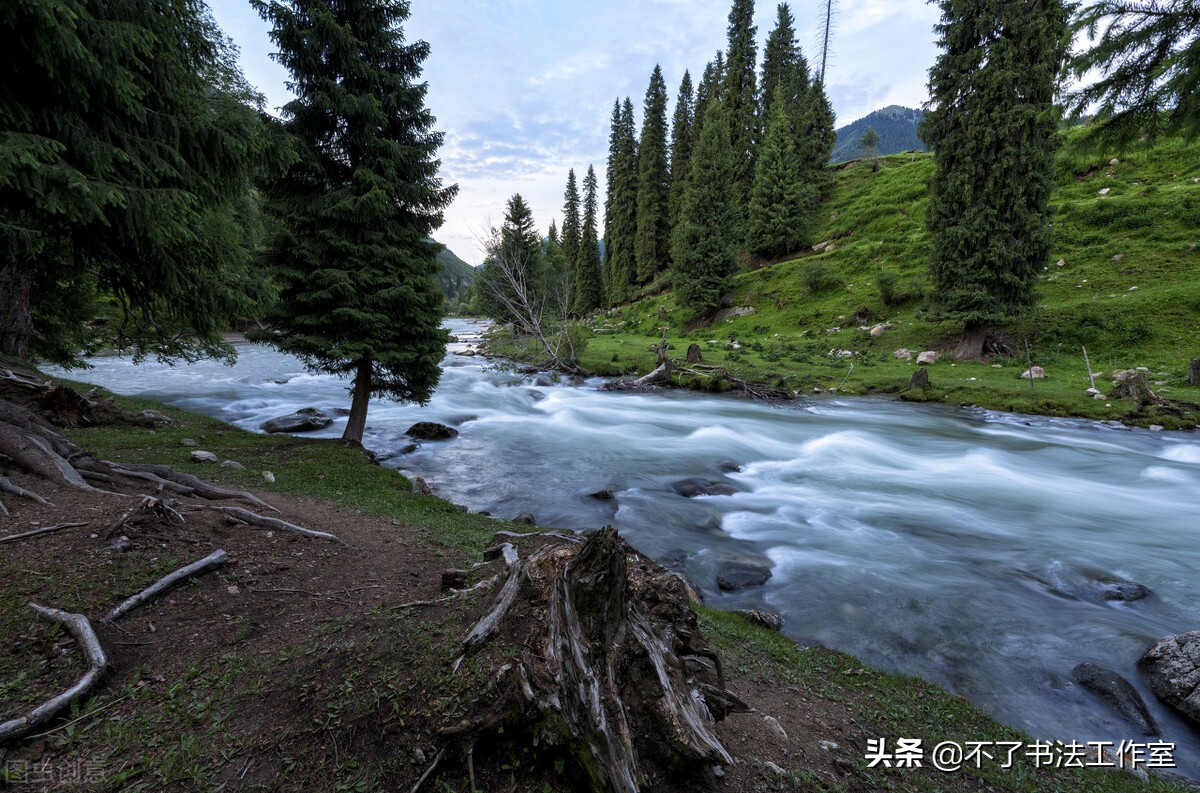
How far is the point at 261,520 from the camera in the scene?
6.05 m

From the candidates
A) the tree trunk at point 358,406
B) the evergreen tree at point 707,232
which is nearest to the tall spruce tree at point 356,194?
the tree trunk at point 358,406

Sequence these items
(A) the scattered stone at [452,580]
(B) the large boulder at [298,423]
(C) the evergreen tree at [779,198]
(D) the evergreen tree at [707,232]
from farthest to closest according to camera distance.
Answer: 1. (C) the evergreen tree at [779,198]
2. (D) the evergreen tree at [707,232]
3. (B) the large boulder at [298,423]
4. (A) the scattered stone at [452,580]

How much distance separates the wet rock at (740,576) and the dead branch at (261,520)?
5567 mm

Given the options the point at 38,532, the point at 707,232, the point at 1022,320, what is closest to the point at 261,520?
the point at 38,532

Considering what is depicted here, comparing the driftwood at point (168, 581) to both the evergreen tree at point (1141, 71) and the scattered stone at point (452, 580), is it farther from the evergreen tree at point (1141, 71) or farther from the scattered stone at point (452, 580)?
the evergreen tree at point (1141, 71)

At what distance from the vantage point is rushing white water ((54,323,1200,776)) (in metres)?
6.52

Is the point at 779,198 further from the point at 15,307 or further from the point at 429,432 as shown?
the point at 15,307

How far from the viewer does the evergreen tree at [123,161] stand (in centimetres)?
488

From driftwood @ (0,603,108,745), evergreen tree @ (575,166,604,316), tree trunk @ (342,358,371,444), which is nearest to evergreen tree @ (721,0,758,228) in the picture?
evergreen tree @ (575,166,604,316)

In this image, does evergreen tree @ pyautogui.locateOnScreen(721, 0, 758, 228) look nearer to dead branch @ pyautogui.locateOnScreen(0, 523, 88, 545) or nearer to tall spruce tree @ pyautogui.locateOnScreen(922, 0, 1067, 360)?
tall spruce tree @ pyautogui.locateOnScreen(922, 0, 1067, 360)

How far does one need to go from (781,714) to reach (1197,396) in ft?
73.8

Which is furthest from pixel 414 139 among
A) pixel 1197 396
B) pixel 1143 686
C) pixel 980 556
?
pixel 1197 396

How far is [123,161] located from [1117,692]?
1269 cm

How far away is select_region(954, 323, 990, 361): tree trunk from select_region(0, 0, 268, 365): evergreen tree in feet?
92.7
